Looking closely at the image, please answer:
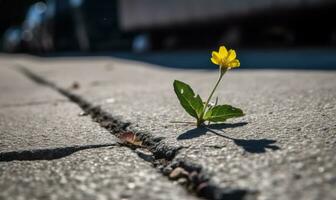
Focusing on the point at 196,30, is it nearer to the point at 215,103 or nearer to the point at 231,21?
the point at 231,21

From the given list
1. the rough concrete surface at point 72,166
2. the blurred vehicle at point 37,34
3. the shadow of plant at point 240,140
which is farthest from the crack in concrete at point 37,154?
the blurred vehicle at point 37,34

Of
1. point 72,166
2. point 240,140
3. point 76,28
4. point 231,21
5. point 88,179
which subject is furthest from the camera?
point 76,28

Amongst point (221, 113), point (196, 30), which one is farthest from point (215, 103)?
point (196, 30)

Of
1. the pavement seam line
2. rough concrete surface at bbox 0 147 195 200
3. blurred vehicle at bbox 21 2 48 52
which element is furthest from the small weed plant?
blurred vehicle at bbox 21 2 48 52

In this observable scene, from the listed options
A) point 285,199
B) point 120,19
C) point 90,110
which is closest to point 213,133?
point 285,199

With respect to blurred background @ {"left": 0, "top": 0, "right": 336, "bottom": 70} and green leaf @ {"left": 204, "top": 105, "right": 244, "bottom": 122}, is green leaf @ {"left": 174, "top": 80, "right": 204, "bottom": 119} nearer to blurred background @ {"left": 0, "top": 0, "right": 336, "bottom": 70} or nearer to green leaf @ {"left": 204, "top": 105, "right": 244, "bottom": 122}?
green leaf @ {"left": 204, "top": 105, "right": 244, "bottom": 122}

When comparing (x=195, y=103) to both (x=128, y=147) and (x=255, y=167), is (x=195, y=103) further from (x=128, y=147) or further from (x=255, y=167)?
(x=255, y=167)

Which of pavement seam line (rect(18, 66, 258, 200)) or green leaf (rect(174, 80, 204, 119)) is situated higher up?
green leaf (rect(174, 80, 204, 119))
